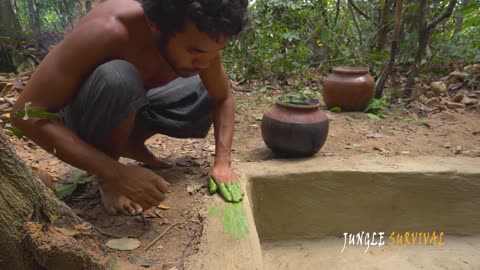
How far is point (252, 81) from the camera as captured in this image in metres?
4.56

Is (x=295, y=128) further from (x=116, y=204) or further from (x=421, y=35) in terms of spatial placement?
(x=421, y=35)

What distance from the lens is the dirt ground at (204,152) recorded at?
144cm

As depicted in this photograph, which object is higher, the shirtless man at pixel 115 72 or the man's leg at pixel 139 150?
the shirtless man at pixel 115 72

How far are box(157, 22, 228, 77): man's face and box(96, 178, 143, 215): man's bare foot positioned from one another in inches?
23.2

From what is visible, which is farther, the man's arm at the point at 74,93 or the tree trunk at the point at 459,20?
the tree trunk at the point at 459,20

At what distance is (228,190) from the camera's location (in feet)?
5.61

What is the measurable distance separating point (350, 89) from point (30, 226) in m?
3.01

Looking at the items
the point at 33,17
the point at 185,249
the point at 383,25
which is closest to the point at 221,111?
the point at 185,249

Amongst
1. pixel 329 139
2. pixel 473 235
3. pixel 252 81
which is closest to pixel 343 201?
pixel 329 139

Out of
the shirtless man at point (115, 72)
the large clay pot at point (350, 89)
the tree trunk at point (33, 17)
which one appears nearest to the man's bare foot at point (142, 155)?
the shirtless man at point (115, 72)

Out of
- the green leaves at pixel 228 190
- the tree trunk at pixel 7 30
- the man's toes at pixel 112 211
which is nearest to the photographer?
the man's toes at pixel 112 211

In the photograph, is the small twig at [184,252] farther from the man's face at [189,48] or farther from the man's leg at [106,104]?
the man's face at [189,48]

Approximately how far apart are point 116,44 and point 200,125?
0.65m

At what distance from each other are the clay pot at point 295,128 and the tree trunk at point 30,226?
1501 millimetres
